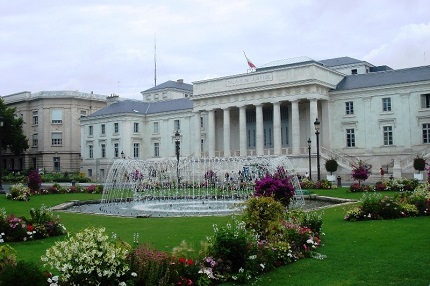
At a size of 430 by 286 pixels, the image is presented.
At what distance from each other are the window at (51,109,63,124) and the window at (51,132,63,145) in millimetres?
1957

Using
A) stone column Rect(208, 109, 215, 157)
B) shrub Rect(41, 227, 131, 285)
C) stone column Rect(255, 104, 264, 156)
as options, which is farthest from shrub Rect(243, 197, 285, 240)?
stone column Rect(208, 109, 215, 157)

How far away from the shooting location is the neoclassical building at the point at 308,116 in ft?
167

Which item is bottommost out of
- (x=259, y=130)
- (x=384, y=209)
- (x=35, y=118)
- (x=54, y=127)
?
(x=384, y=209)

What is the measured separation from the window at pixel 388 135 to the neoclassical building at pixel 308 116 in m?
0.04

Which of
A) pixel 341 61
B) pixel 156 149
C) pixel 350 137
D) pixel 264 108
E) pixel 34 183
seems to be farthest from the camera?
pixel 156 149

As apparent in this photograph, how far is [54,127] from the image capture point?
264 ft

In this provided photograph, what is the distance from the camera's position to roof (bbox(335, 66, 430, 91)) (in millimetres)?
51094

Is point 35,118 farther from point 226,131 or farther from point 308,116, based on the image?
point 308,116

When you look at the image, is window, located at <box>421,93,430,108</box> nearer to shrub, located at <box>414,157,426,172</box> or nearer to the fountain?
shrub, located at <box>414,157,426,172</box>

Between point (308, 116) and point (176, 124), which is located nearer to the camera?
point (308, 116)

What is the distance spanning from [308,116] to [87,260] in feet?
168

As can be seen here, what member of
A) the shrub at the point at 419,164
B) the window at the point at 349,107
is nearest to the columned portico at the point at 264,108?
the window at the point at 349,107

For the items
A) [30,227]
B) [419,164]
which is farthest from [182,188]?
[30,227]

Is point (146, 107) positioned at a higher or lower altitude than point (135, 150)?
higher
